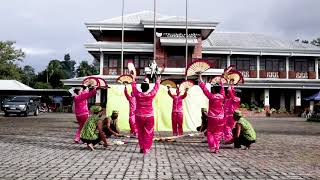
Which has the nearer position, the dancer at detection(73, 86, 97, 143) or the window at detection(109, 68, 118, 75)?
the dancer at detection(73, 86, 97, 143)

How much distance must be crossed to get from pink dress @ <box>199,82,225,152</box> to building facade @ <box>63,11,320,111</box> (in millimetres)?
26073

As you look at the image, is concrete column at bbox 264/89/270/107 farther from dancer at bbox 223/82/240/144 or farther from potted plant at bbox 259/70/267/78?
dancer at bbox 223/82/240/144

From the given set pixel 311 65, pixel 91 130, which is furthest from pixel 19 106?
pixel 311 65

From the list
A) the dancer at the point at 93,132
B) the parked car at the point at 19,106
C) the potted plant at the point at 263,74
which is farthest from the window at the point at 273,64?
the dancer at the point at 93,132

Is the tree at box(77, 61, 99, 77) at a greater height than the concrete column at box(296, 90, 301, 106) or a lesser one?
greater

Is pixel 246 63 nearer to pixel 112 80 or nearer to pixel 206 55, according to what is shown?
pixel 206 55

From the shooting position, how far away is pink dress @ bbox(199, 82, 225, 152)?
11828 mm

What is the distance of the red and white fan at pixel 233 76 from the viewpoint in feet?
46.1

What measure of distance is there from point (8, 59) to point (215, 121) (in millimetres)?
48369

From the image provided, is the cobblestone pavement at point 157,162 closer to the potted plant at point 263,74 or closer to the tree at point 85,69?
the potted plant at point 263,74

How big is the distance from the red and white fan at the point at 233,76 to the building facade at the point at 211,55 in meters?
23.9

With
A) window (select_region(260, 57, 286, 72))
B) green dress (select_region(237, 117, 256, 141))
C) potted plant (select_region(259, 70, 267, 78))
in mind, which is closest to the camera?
green dress (select_region(237, 117, 256, 141))

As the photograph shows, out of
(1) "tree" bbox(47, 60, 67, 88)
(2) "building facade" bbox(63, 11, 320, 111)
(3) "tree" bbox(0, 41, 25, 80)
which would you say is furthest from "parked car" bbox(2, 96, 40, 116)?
(1) "tree" bbox(47, 60, 67, 88)

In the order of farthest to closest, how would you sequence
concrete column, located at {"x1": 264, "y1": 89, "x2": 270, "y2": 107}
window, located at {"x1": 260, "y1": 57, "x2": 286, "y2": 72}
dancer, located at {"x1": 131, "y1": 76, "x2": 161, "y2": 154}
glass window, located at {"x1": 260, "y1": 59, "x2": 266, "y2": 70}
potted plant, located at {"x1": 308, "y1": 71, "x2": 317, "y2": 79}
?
window, located at {"x1": 260, "y1": 57, "x2": 286, "y2": 72} → glass window, located at {"x1": 260, "y1": 59, "x2": 266, "y2": 70} → potted plant, located at {"x1": 308, "y1": 71, "x2": 317, "y2": 79} → concrete column, located at {"x1": 264, "y1": 89, "x2": 270, "y2": 107} → dancer, located at {"x1": 131, "y1": 76, "x2": 161, "y2": 154}
